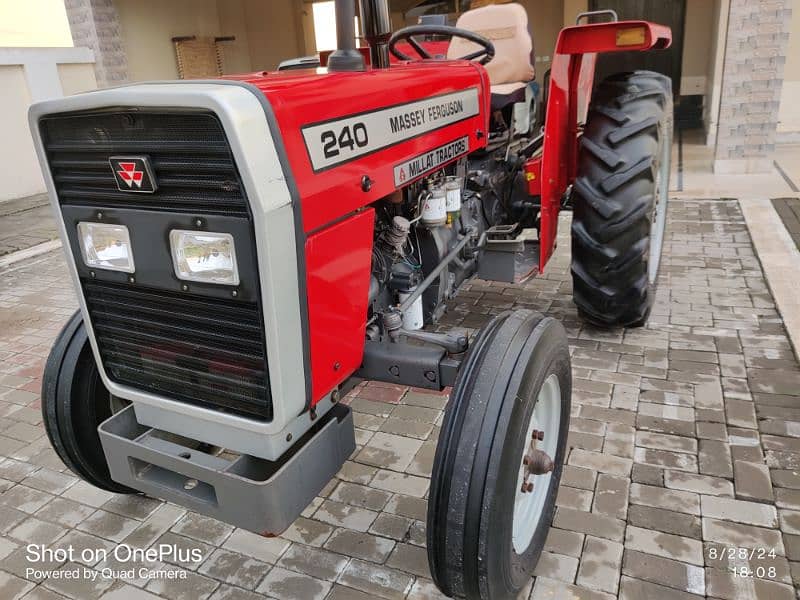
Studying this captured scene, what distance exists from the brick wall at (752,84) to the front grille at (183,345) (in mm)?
6176

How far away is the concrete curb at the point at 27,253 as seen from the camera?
5523 mm

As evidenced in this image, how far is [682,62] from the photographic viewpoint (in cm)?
919

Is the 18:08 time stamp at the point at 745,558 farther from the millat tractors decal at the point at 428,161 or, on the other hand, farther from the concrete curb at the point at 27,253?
the concrete curb at the point at 27,253

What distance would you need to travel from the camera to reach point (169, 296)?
1577mm

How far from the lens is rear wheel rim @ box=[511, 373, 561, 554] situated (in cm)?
185

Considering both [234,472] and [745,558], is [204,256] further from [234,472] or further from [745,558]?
[745,558]

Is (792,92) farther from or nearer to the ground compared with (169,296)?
nearer to the ground

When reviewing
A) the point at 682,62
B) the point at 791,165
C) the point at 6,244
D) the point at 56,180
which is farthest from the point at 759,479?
the point at 682,62

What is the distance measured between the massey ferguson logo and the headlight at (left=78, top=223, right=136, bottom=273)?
0.12 m

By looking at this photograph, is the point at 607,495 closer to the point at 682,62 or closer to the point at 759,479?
the point at 759,479

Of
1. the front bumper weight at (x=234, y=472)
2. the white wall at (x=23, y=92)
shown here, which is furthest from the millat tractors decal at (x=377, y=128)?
the white wall at (x=23, y=92)

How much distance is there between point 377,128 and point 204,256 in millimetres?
643

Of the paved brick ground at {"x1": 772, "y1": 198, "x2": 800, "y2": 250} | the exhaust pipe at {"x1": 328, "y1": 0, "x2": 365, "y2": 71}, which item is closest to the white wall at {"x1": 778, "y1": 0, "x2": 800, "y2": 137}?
the paved brick ground at {"x1": 772, "y1": 198, "x2": 800, "y2": 250}

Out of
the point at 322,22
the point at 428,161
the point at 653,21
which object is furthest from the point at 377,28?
the point at 322,22
